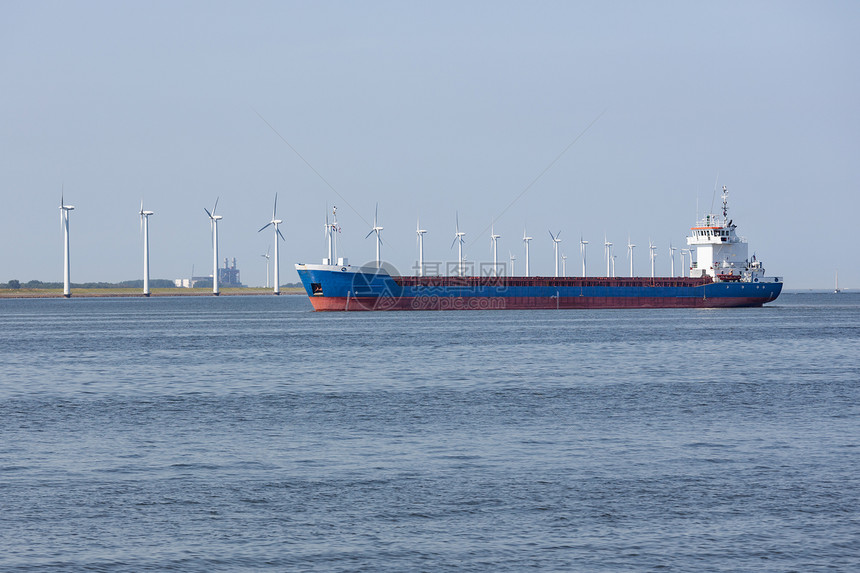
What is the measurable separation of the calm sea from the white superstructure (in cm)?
7138

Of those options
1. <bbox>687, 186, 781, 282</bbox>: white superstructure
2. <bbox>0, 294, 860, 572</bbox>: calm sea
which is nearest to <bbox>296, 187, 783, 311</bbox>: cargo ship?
<bbox>687, 186, 781, 282</bbox>: white superstructure

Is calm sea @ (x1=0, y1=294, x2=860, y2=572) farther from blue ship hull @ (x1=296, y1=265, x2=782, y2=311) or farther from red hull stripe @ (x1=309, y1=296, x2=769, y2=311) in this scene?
red hull stripe @ (x1=309, y1=296, x2=769, y2=311)

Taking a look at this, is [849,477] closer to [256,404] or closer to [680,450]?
[680,450]

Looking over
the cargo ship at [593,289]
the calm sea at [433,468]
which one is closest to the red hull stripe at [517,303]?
the cargo ship at [593,289]

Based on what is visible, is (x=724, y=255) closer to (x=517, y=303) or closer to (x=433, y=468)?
(x=517, y=303)

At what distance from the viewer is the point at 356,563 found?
13062 mm

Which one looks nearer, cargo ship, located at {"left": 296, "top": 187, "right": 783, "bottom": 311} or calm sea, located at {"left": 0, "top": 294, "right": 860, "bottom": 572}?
calm sea, located at {"left": 0, "top": 294, "right": 860, "bottom": 572}

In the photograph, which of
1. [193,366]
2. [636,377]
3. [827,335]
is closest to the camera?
[636,377]

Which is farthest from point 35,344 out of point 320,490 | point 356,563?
point 356,563

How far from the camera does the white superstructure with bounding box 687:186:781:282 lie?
4424 inches

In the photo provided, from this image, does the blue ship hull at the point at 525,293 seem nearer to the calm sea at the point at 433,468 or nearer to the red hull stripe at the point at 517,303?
the red hull stripe at the point at 517,303

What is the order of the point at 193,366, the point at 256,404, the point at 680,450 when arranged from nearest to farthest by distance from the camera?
the point at 680,450
the point at 256,404
the point at 193,366

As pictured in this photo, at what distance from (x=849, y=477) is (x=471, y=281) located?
90.5 meters

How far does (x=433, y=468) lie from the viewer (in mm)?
19281
